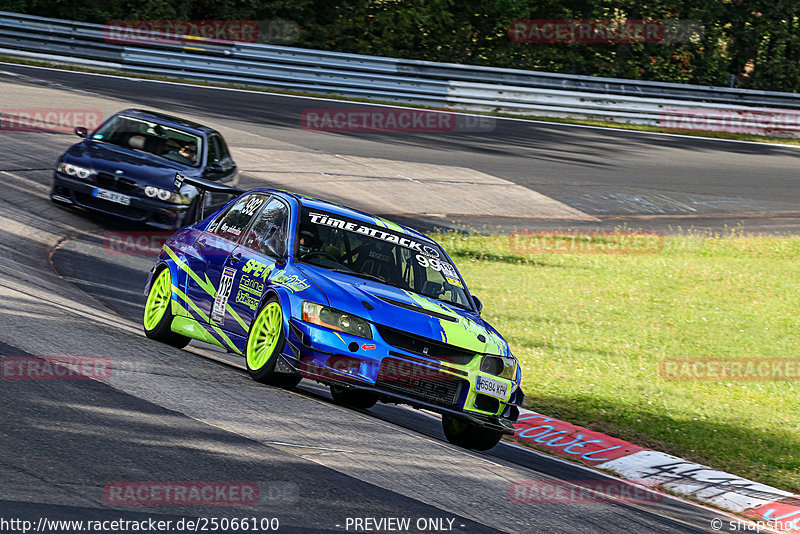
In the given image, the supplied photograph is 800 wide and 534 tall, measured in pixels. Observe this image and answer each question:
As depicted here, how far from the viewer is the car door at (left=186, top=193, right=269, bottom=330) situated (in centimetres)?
875

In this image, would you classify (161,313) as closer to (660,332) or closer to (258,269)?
(258,269)

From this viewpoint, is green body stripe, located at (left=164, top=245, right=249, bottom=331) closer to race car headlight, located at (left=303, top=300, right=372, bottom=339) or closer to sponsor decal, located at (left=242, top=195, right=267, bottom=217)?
sponsor decal, located at (left=242, top=195, right=267, bottom=217)

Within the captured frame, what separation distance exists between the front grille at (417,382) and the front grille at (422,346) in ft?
0.38

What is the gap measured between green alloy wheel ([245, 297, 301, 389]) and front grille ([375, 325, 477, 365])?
767 millimetres

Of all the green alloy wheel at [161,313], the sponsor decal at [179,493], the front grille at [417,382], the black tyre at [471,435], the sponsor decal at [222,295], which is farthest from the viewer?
the green alloy wheel at [161,313]

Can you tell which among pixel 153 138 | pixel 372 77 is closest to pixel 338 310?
pixel 153 138

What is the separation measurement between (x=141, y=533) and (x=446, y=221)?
16.6 m

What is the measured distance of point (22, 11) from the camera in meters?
32.0

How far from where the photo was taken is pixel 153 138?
15945mm

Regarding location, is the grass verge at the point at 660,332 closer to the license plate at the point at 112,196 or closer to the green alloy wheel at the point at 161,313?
the green alloy wheel at the point at 161,313

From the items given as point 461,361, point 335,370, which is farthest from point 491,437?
point 335,370

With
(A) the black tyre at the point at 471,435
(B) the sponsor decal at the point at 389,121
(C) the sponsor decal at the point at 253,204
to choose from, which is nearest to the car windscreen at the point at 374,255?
(C) the sponsor decal at the point at 253,204

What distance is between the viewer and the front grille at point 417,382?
7.50m

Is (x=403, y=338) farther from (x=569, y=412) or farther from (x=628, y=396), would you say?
(x=628, y=396)
